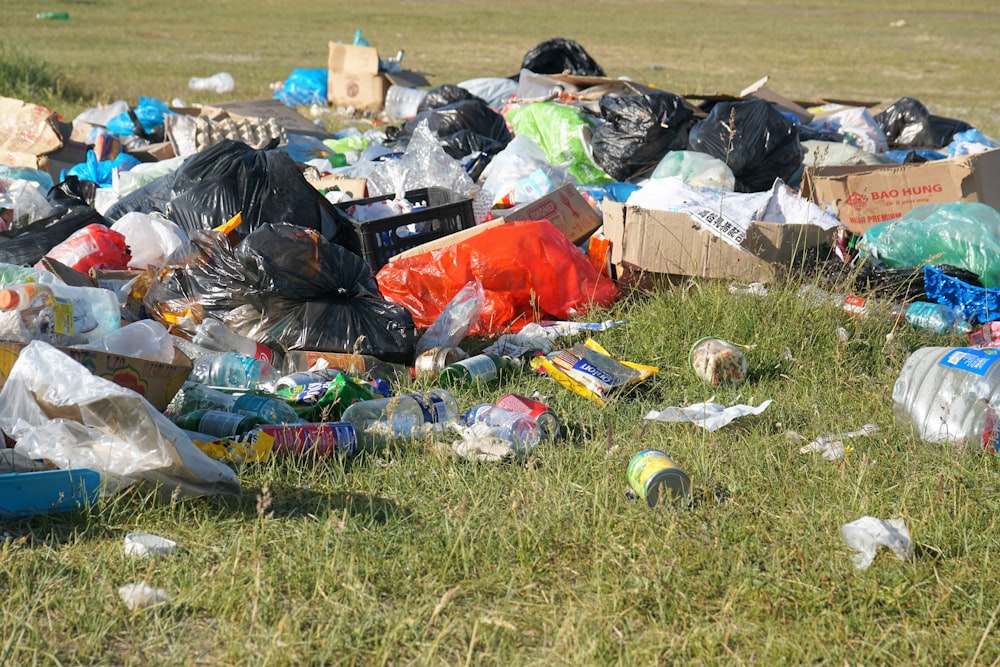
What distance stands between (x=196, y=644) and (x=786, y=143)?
4.45 meters

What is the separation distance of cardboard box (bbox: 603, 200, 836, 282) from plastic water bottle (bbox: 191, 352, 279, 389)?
5.64 feet

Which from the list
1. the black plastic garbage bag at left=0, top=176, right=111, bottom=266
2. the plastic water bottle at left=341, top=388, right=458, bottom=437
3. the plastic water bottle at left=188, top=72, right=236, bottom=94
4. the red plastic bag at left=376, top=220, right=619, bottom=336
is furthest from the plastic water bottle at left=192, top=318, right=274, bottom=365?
the plastic water bottle at left=188, top=72, right=236, bottom=94

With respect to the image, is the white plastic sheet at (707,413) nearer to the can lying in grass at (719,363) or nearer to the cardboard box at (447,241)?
the can lying in grass at (719,363)

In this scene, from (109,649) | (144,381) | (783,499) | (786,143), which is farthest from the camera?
(786,143)

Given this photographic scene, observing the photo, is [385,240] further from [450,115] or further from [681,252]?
[450,115]

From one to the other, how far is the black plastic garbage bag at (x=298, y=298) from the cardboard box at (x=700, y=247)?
1.14 metres

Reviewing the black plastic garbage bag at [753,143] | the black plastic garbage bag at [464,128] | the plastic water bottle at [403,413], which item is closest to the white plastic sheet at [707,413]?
the plastic water bottle at [403,413]

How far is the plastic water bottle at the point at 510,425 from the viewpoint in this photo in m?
2.64

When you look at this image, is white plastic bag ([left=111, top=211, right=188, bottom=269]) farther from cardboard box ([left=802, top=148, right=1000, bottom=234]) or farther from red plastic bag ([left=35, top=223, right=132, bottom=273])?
cardboard box ([left=802, top=148, right=1000, bottom=234])

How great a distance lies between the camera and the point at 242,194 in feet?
13.4

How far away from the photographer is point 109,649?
1.79 meters

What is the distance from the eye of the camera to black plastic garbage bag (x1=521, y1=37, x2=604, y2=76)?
26.6 ft


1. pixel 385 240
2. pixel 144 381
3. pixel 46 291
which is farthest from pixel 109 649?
pixel 385 240

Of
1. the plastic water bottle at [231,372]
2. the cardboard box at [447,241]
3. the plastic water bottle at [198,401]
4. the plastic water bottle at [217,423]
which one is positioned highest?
the cardboard box at [447,241]
